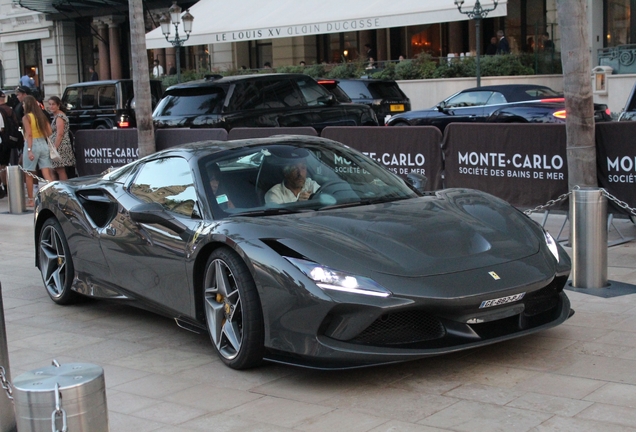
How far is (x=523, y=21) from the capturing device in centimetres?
3061

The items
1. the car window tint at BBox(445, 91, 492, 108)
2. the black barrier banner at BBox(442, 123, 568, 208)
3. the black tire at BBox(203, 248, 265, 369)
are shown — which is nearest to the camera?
the black tire at BBox(203, 248, 265, 369)

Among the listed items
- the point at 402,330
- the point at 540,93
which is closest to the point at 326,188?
the point at 402,330

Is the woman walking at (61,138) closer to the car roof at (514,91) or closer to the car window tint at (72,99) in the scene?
the car roof at (514,91)

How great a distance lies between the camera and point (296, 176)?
6.07 metres

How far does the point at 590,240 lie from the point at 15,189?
9.65 meters

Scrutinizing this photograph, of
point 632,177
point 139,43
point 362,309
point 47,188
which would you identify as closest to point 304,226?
point 362,309

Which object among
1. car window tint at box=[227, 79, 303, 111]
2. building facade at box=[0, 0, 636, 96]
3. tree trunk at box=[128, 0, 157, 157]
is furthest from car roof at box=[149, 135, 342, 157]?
building facade at box=[0, 0, 636, 96]

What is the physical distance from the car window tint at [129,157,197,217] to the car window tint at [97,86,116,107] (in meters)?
16.8

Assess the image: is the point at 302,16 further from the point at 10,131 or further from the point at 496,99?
the point at 10,131

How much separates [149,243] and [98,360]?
33.9 inches

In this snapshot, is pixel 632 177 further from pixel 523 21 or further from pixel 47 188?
pixel 523 21

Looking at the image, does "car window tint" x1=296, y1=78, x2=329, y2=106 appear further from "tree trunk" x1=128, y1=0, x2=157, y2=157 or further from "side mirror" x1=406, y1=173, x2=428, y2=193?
"side mirror" x1=406, y1=173, x2=428, y2=193

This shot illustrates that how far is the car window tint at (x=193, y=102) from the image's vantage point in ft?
50.5

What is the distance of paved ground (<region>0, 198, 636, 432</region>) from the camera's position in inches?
173
